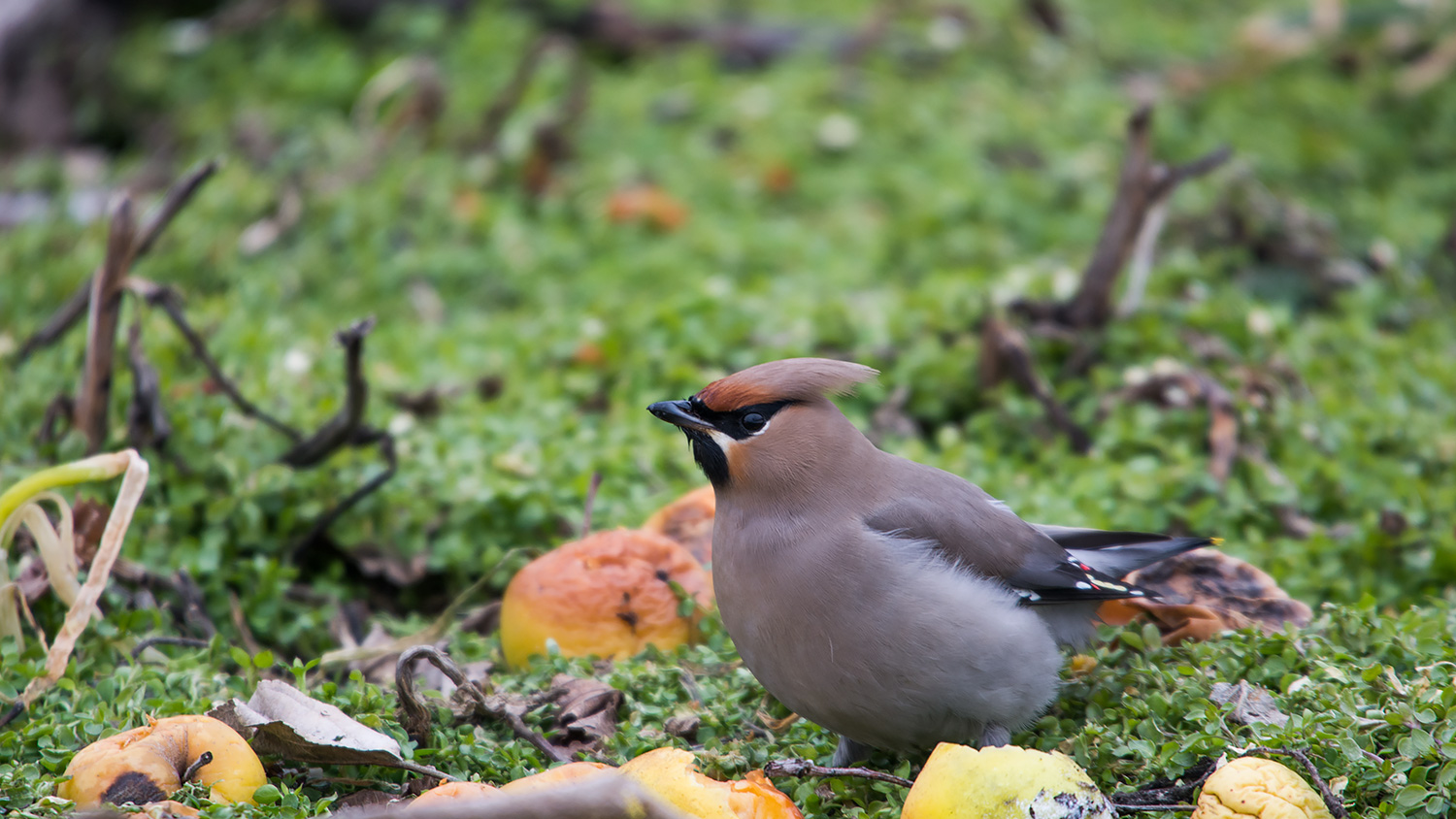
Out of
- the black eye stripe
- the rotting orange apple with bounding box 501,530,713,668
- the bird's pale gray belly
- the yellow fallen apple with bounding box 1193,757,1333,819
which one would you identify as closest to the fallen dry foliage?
the bird's pale gray belly

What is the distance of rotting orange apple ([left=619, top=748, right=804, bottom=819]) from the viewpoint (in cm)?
266

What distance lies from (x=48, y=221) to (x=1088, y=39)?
6670 mm

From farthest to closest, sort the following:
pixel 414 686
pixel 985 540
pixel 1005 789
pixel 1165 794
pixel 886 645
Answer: pixel 985 540, pixel 414 686, pixel 886 645, pixel 1165 794, pixel 1005 789

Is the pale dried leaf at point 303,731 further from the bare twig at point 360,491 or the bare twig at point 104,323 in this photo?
the bare twig at point 104,323

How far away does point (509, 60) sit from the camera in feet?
28.6

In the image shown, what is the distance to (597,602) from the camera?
3645 millimetres

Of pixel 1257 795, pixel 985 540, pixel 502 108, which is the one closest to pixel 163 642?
pixel 985 540

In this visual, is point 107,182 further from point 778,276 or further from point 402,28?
point 778,276

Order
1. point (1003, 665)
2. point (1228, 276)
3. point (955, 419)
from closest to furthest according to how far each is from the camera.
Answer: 1. point (1003, 665)
2. point (955, 419)
3. point (1228, 276)

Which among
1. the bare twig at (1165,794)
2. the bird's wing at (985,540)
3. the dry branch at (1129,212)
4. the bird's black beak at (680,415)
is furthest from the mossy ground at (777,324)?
the bird's black beak at (680,415)

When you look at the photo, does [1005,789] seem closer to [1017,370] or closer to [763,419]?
[763,419]

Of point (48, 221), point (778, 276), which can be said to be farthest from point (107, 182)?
point (778, 276)

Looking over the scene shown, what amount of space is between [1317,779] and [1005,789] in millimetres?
661

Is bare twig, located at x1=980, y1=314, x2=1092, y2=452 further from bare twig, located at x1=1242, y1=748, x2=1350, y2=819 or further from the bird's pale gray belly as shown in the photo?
bare twig, located at x1=1242, y1=748, x2=1350, y2=819
